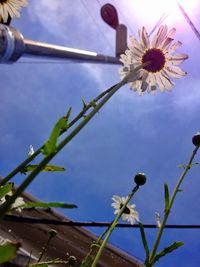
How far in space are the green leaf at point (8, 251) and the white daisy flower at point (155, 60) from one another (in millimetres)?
654

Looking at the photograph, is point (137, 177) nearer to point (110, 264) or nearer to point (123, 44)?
point (110, 264)

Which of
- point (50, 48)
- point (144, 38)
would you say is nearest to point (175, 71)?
point (144, 38)

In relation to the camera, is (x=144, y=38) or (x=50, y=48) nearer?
(x=144, y=38)

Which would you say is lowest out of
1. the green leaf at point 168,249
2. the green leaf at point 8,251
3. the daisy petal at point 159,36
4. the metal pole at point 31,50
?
the green leaf at point 8,251

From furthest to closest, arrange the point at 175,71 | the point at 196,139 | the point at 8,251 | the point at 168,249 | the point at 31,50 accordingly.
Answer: the point at 31,50
the point at 196,139
the point at 175,71
the point at 168,249
the point at 8,251

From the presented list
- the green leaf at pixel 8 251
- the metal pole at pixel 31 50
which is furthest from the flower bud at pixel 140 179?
the metal pole at pixel 31 50

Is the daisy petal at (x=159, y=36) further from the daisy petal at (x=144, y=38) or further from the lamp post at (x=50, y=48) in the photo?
the lamp post at (x=50, y=48)

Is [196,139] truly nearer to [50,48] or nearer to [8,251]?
[8,251]

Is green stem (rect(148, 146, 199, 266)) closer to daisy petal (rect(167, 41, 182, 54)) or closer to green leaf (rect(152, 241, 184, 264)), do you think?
green leaf (rect(152, 241, 184, 264))

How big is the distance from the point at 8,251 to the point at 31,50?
394 centimetres

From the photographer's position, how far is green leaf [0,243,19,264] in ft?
1.40

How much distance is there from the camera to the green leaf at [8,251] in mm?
427

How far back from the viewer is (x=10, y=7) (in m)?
1.21

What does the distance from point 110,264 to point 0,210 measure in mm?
4968
